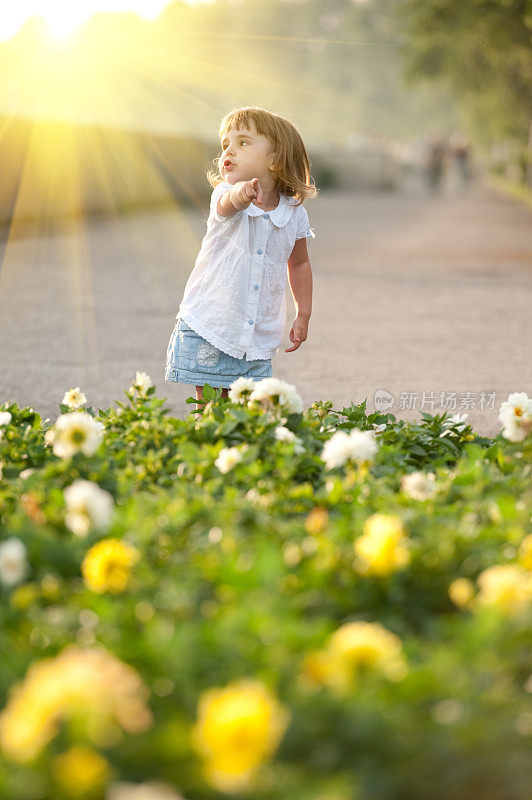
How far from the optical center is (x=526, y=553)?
2.09 m

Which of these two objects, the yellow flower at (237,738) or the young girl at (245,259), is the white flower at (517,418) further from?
the yellow flower at (237,738)

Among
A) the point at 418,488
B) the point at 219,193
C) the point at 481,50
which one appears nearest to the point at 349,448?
the point at 418,488

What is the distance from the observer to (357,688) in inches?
60.1

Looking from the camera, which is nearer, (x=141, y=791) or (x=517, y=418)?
(x=141, y=791)

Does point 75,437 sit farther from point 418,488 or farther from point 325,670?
point 325,670

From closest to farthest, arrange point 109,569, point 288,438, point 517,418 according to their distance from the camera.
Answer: point 109,569, point 288,438, point 517,418

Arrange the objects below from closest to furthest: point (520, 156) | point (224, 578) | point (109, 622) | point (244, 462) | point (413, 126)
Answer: point (109, 622) < point (224, 578) < point (244, 462) < point (520, 156) < point (413, 126)

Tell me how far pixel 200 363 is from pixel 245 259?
0.46 m

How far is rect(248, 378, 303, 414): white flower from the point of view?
3.34 metres

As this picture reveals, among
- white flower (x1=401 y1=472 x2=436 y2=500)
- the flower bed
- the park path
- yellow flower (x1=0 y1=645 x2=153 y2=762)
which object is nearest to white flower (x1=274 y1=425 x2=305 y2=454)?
the flower bed

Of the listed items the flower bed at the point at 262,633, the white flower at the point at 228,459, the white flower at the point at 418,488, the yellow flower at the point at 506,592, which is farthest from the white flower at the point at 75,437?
the yellow flower at the point at 506,592

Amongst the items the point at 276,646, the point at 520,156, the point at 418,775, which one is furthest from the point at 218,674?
the point at 520,156

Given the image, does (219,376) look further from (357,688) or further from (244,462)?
(357,688)

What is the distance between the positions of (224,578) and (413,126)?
340 ft
